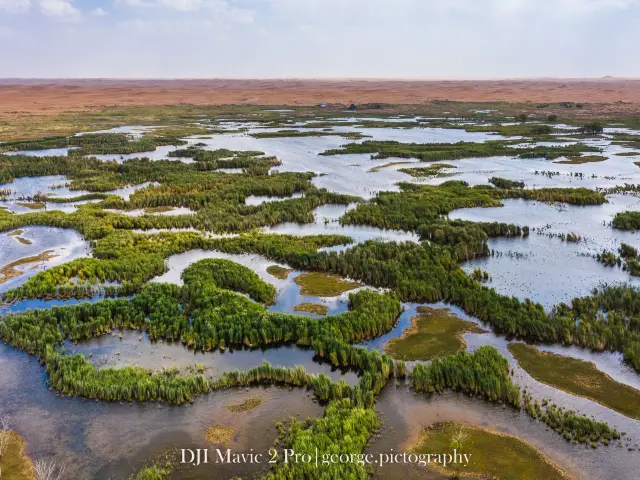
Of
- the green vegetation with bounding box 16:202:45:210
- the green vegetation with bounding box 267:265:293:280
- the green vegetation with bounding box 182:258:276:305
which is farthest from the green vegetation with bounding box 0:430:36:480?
the green vegetation with bounding box 16:202:45:210

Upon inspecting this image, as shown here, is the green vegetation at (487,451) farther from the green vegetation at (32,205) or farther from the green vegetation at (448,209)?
the green vegetation at (32,205)

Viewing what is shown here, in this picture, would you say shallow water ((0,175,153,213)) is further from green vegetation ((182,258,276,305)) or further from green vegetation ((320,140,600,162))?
green vegetation ((320,140,600,162))

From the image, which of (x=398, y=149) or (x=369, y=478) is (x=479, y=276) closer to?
(x=369, y=478)

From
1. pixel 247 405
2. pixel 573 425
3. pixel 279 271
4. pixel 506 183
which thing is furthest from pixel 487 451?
pixel 506 183

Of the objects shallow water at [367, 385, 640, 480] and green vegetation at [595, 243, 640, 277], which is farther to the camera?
green vegetation at [595, 243, 640, 277]

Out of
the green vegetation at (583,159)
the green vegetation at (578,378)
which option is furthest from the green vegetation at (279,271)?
the green vegetation at (583,159)

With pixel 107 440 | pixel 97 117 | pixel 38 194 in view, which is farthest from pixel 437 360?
pixel 97 117
